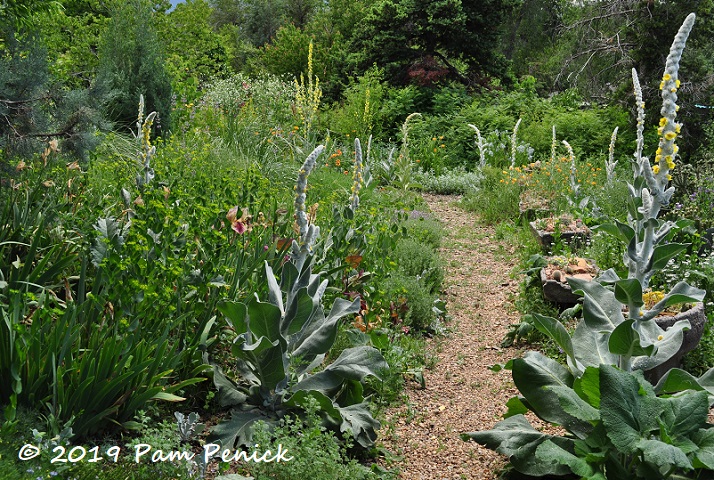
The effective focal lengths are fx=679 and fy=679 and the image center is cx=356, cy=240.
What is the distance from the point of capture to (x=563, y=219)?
7504 mm

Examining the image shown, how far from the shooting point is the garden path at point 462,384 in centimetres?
368

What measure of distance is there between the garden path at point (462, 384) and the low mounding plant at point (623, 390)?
336 mm

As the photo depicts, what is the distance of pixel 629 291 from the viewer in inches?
131

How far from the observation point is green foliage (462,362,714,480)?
2.85 metres

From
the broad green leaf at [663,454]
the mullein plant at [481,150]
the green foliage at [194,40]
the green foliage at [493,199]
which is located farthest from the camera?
the green foliage at [194,40]

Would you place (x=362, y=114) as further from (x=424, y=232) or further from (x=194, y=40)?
(x=194, y=40)

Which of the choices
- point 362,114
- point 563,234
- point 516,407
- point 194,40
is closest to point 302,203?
point 516,407

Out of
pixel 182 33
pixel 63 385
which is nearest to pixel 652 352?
pixel 63 385

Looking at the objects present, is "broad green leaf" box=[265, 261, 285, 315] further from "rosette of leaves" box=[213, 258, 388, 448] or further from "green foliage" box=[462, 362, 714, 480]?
"green foliage" box=[462, 362, 714, 480]

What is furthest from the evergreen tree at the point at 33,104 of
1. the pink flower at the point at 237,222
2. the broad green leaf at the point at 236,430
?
the broad green leaf at the point at 236,430

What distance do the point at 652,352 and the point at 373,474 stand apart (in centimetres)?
145

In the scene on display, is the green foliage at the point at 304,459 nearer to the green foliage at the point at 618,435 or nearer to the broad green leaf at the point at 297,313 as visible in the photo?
the broad green leaf at the point at 297,313

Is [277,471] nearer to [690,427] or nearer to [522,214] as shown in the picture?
[690,427]

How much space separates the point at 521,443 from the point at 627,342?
0.72 m
